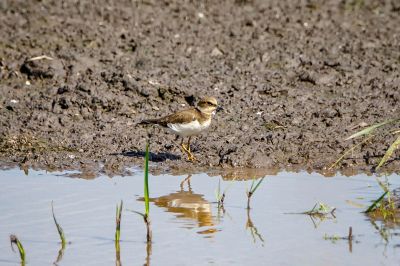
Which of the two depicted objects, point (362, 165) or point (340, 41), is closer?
point (362, 165)

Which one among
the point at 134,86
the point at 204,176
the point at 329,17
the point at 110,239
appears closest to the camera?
the point at 110,239

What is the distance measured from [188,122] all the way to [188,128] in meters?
0.08

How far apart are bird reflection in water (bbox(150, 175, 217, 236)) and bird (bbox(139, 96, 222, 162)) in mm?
1140

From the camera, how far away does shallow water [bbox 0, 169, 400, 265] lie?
23.1 ft

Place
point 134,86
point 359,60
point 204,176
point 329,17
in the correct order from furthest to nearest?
point 329,17
point 359,60
point 134,86
point 204,176

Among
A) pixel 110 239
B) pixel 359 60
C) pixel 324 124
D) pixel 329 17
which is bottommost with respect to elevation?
pixel 110 239

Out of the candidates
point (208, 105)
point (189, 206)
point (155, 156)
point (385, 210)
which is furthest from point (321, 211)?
point (208, 105)

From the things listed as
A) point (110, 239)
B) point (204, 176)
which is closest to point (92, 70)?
point (204, 176)

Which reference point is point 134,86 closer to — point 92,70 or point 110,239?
point 92,70

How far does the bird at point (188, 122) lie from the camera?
10.4m

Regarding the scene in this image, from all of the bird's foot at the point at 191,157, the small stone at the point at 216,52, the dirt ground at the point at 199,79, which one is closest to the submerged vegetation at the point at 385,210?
the dirt ground at the point at 199,79

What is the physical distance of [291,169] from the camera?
398 inches

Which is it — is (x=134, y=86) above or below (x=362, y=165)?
above

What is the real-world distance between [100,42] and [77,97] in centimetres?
204
